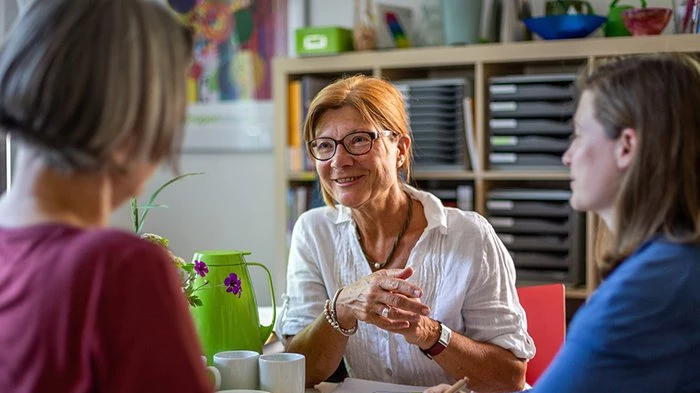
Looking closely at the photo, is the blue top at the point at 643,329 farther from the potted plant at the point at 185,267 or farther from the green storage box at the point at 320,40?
the green storage box at the point at 320,40

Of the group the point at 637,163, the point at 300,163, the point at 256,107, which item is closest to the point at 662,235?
the point at 637,163

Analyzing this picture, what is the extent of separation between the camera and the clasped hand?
1.79m

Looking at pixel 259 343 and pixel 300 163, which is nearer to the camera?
pixel 259 343

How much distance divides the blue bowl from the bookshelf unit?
2.5 inches

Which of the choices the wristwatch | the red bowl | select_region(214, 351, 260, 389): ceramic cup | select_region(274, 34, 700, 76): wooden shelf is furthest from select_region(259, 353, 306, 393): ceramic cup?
the red bowl

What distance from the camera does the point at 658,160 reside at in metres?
1.20

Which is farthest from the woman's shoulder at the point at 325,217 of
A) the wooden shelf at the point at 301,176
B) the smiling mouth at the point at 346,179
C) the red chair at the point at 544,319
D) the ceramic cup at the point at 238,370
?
the wooden shelf at the point at 301,176

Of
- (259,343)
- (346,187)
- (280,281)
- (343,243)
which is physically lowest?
(280,281)

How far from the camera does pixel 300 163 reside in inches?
141

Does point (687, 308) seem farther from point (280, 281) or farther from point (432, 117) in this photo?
point (280, 281)

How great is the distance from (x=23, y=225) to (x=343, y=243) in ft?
4.45

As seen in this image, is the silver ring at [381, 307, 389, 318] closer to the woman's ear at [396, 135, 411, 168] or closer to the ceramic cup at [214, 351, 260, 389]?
the ceramic cup at [214, 351, 260, 389]

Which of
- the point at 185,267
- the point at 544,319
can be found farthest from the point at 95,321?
the point at 544,319

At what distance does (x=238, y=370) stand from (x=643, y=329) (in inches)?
29.2
